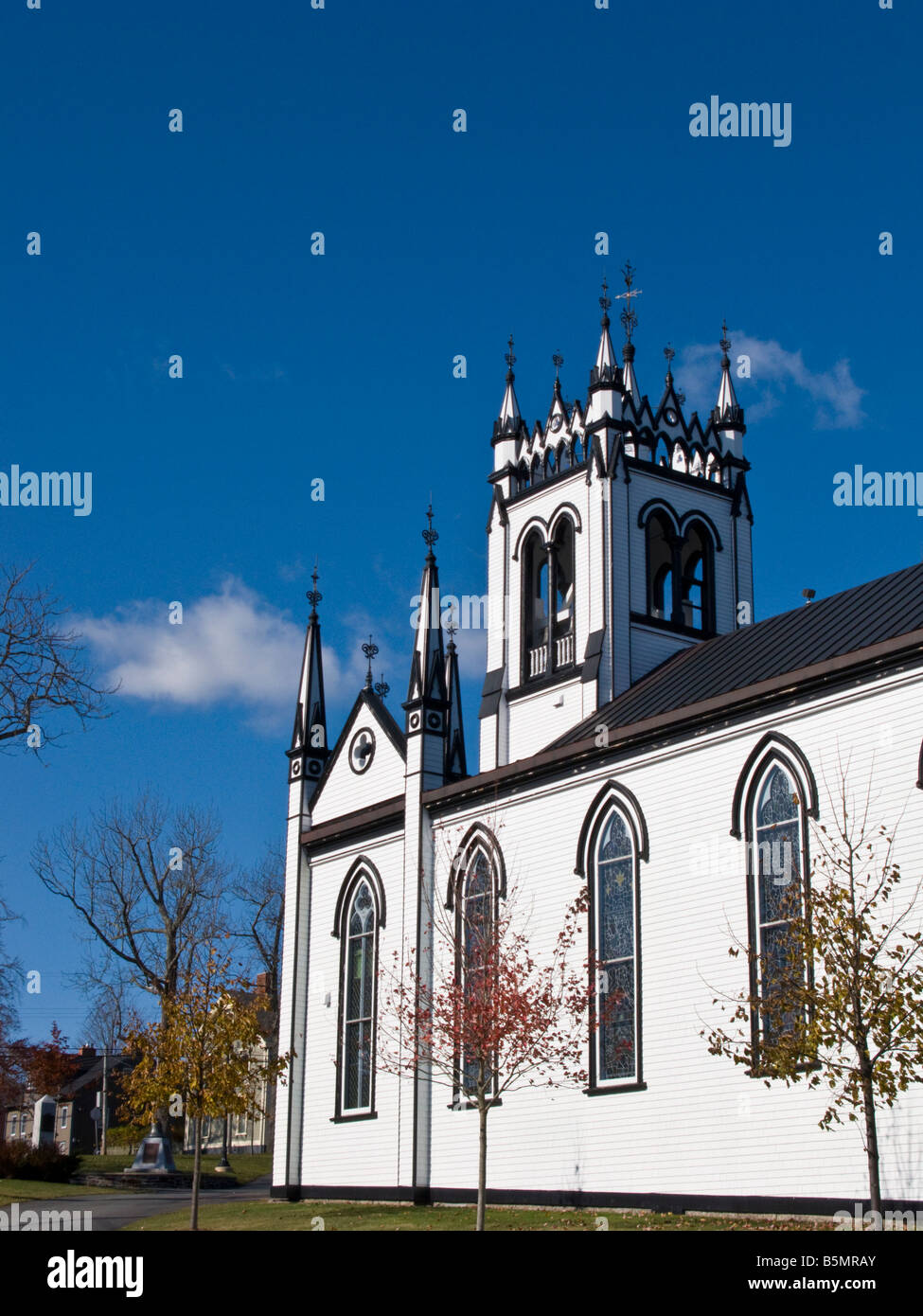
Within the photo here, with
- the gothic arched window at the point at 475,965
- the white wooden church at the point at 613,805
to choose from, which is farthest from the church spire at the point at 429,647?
the gothic arched window at the point at 475,965

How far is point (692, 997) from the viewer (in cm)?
2303

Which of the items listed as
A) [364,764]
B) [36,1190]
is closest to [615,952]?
[364,764]

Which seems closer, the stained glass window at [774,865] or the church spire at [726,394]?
the stained glass window at [774,865]

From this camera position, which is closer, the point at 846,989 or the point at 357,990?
the point at 846,989

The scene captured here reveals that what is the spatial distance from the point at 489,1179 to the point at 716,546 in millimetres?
15656

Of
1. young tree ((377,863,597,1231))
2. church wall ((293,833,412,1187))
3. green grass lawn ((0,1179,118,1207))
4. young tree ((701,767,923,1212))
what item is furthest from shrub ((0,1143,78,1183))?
young tree ((701,767,923,1212))

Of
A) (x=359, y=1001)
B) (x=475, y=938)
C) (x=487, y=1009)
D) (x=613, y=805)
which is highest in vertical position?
(x=613, y=805)

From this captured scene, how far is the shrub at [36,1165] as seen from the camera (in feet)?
142

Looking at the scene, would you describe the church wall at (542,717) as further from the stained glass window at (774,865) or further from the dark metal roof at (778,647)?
the stained glass window at (774,865)

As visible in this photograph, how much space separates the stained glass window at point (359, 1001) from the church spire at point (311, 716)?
13.9ft

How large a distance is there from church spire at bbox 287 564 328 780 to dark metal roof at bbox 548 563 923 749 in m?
Result: 7.96

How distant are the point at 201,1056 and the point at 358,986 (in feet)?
19.8

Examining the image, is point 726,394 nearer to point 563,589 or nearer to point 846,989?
point 563,589

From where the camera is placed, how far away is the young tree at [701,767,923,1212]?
56.2 feet
